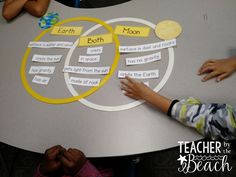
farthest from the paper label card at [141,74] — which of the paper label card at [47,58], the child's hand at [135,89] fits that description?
the paper label card at [47,58]

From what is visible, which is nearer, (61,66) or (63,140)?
(63,140)

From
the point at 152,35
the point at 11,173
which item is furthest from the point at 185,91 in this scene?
the point at 11,173

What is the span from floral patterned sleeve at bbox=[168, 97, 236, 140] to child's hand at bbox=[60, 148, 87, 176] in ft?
0.90

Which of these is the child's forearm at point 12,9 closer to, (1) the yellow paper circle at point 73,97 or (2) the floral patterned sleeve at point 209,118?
(1) the yellow paper circle at point 73,97

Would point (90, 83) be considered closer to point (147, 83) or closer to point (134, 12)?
point (147, 83)

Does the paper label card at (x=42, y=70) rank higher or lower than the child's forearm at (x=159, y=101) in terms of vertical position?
higher

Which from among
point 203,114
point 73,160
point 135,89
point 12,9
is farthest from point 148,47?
point 12,9

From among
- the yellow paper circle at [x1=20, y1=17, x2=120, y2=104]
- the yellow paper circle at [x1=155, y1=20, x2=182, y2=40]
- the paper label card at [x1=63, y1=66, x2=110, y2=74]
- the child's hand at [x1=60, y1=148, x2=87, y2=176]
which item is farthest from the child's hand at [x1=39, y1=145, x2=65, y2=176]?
the yellow paper circle at [x1=155, y1=20, x2=182, y2=40]

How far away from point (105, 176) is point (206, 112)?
372 mm

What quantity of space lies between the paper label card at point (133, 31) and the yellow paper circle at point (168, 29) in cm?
4

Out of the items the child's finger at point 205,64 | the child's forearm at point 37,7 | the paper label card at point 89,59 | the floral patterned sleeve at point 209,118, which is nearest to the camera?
the floral patterned sleeve at point 209,118

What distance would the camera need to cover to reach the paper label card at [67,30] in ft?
3.15

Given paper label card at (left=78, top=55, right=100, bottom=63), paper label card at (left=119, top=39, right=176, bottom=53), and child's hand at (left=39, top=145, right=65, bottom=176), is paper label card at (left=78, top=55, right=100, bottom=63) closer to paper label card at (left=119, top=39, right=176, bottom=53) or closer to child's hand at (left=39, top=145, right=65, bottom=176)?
paper label card at (left=119, top=39, right=176, bottom=53)

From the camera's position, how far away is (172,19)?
2.96ft
